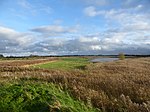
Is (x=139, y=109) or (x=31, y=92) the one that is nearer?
(x=139, y=109)

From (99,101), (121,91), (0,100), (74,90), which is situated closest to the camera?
(0,100)

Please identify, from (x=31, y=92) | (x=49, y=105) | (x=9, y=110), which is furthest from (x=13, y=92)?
(x=49, y=105)

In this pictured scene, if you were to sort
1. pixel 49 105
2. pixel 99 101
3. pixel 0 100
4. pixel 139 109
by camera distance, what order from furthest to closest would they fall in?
pixel 99 101 → pixel 0 100 → pixel 139 109 → pixel 49 105

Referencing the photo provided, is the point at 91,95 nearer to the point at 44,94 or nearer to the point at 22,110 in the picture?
the point at 44,94

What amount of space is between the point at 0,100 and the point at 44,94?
1.27 metres

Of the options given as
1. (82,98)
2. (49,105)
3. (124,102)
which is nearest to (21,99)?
(49,105)

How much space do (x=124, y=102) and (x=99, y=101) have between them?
1017 millimetres

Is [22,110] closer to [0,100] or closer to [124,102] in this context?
[0,100]

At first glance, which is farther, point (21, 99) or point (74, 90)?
point (74, 90)

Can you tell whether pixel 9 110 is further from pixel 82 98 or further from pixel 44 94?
pixel 82 98

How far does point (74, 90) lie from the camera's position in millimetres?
10680

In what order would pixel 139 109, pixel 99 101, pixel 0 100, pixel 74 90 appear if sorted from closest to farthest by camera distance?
pixel 139 109, pixel 0 100, pixel 99 101, pixel 74 90

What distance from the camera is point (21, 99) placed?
27.7ft

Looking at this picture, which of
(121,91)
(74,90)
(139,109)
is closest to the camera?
(139,109)
